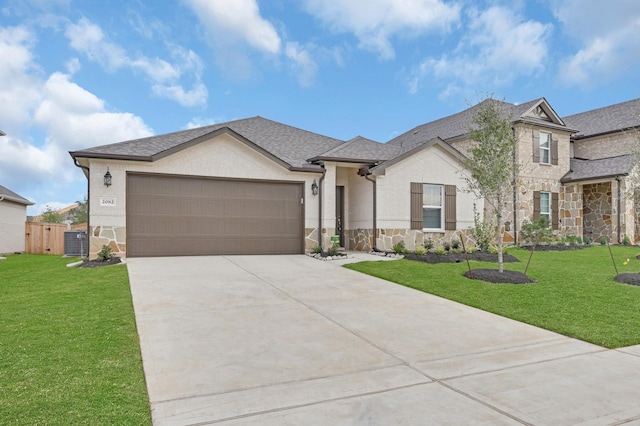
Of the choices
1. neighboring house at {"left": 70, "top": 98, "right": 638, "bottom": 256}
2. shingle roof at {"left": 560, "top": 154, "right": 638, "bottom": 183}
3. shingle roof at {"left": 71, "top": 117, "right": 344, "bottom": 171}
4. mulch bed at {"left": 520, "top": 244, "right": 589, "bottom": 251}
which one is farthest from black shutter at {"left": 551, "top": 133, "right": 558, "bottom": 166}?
shingle roof at {"left": 71, "top": 117, "right": 344, "bottom": 171}

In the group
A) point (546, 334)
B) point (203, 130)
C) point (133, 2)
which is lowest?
point (546, 334)

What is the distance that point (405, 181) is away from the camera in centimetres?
1394

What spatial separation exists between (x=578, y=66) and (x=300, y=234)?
59.8 ft

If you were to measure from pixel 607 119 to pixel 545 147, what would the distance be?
16.5 ft

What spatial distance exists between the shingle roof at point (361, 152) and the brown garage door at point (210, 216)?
63.8 inches

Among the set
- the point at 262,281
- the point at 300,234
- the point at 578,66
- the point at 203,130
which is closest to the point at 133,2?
the point at 203,130

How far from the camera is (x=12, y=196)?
61.2 feet

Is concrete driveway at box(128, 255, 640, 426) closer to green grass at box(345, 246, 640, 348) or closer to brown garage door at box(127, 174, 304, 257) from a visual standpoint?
green grass at box(345, 246, 640, 348)

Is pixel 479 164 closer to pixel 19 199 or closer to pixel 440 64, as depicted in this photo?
pixel 440 64

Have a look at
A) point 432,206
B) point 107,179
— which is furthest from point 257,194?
point 432,206

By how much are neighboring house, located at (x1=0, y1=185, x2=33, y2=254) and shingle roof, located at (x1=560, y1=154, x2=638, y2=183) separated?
84.5 ft

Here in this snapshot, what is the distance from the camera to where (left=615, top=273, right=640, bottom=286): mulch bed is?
826 centimetres

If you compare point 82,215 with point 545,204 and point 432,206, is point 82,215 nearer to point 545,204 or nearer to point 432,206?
point 432,206

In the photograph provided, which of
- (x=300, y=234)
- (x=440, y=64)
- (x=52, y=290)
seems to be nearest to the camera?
(x=52, y=290)
